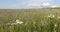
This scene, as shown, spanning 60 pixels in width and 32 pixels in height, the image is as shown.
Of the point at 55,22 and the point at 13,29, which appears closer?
the point at 13,29

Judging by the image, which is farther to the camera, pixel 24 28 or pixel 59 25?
pixel 59 25

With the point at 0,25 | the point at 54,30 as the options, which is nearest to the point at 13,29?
the point at 0,25

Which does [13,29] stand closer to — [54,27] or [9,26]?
[9,26]

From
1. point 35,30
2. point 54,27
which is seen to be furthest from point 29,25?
point 54,27

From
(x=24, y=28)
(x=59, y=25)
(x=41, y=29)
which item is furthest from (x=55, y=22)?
(x=24, y=28)

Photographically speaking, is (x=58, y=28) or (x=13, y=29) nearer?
(x=13, y=29)

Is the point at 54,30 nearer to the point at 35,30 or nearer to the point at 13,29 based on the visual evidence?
the point at 35,30

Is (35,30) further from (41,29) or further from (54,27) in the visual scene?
(54,27)
